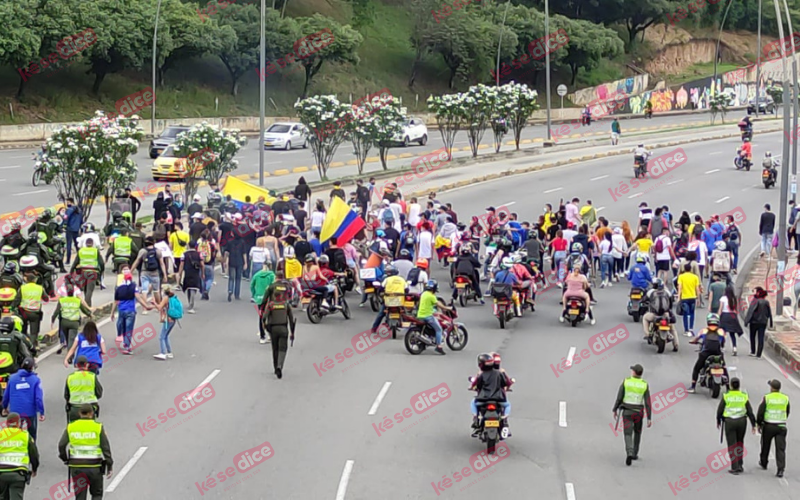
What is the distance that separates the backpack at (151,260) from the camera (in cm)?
2353

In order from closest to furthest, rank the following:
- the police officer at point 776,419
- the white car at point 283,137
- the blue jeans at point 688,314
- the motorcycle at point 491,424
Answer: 1. the police officer at point 776,419
2. the motorcycle at point 491,424
3. the blue jeans at point 688,314
4. the white car at point 283,137

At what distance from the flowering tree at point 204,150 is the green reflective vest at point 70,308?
17.7 metres

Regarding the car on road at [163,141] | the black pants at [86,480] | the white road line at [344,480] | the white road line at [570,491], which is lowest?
the white road line at [570,491]

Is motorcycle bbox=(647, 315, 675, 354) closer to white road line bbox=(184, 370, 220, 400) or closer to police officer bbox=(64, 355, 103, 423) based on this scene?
white road line bbox=(184, 370, 220, 400)

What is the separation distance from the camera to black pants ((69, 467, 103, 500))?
44.6 feet

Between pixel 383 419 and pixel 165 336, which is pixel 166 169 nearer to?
pixel 165 336

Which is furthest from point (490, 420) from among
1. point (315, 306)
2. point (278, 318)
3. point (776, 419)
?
point (315, 306)

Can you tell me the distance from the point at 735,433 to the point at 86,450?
8.97m

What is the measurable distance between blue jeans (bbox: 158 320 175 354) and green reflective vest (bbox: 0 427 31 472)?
7.89 meters

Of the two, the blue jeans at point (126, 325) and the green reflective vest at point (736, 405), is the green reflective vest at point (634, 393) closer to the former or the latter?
the green reflective vest at point (736, 405)

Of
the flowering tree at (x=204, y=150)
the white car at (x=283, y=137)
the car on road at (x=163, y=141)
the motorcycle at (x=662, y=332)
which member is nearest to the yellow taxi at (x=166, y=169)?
the flowering tree at (x=204, y=150)

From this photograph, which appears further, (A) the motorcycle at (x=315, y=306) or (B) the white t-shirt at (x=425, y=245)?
(B) the white t-shirt at (x=425, y=245)

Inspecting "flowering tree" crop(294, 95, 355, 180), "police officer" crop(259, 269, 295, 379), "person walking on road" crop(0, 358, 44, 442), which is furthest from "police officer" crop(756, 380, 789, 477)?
"flowering tree" crop(294, 95, 355, 180)

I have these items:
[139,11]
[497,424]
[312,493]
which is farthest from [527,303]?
[139,11]
